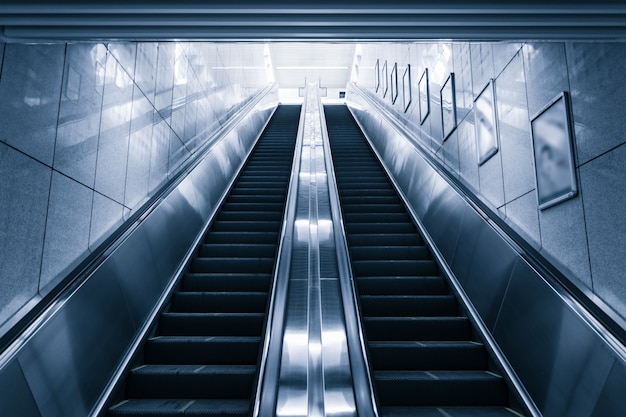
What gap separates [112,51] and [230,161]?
364 cm

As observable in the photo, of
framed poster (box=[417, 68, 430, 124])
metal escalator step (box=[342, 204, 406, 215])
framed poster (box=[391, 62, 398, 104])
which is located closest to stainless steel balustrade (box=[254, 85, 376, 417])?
metal escalator step (box=[342, 204, 406, 215])

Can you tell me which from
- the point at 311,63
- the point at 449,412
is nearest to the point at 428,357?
the point at 449,412

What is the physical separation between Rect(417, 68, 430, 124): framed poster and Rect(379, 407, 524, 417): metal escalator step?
18.3ft

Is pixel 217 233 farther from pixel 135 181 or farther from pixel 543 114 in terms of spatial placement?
pixel 543 114

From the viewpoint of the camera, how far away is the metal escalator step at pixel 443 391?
2.86m

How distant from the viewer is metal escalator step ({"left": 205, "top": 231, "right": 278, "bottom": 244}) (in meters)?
5.09

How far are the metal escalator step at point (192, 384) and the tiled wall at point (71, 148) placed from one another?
0.88m

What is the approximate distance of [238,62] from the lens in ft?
38.7

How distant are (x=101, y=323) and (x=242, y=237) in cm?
238

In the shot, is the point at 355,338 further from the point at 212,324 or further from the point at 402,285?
the point at 402,285

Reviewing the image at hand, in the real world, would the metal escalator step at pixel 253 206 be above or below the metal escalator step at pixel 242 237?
above

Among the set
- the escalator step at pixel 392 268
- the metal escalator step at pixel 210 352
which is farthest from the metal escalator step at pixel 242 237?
the metal escalator step at pixel 210 352

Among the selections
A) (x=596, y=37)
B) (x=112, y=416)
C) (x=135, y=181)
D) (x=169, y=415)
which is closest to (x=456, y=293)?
(x=596, y=37)

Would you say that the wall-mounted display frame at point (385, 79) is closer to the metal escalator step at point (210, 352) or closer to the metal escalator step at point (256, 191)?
the metal escalator step at point (256, 191)
